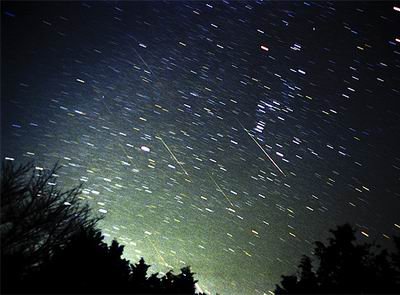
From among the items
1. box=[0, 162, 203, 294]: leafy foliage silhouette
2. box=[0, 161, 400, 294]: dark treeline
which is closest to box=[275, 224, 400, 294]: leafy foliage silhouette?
box=[0, 161, 400, 294]: dark treeline

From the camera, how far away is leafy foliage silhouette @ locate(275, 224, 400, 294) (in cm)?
1211

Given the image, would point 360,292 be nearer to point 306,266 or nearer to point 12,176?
point 306,266

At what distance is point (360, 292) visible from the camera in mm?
12148

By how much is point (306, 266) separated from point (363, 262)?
2271 millimetres

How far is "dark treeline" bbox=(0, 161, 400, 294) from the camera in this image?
35.6 feet

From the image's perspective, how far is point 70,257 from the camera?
42.0ft

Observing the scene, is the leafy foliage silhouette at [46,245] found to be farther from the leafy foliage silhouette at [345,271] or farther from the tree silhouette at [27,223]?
the leafy foliage silhouette at [345,271]

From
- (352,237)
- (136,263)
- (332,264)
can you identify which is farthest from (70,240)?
(352,237)

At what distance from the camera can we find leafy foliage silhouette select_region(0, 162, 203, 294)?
1073cm

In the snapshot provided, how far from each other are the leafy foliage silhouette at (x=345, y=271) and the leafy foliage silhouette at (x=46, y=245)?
337 inches

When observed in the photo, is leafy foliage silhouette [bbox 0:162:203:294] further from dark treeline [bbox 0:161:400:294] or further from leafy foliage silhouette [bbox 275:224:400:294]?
leafy foliage silhouette [bbox 275:224:400:294]

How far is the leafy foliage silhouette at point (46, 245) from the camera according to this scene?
1073cm

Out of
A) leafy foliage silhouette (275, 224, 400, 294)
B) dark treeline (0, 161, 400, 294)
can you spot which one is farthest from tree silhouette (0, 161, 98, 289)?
leafy foliage silhouette (275, 224, 400, 294)

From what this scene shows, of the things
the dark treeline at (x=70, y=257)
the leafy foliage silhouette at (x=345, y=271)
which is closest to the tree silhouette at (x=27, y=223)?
the dark treeline at (x=70, y=257)
